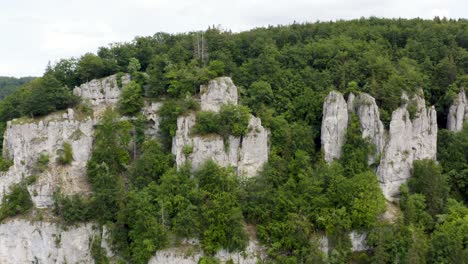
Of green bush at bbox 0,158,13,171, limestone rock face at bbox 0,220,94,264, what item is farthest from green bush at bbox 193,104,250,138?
green bush at bbox 0,158,13,171

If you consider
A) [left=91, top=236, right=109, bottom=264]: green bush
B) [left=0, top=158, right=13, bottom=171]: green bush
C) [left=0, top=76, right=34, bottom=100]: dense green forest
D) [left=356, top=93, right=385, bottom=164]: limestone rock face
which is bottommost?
[left=91, top=236, right=109, bottom=264]: green bush

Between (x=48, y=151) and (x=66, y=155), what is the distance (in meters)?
1.97

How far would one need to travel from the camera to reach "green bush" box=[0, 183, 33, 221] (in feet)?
125

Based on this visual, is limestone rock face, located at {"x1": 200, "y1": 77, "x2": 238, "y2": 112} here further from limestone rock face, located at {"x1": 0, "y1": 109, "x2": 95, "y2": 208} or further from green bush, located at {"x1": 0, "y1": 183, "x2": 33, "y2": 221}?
green bush, located at {"x1": 0, "y1": 183, "x2": 33, "y2": 221}

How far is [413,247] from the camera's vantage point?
3191 centimetres

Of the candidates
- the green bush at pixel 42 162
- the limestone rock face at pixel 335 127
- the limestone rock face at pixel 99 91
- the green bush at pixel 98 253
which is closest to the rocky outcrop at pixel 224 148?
the limestone rock face at pixel 335 127

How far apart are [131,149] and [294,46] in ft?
78.6

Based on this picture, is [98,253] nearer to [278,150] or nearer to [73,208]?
[73,208]

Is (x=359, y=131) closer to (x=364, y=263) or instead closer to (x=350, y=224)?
(x=350, y=224)

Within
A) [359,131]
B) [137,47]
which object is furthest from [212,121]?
[137,47]

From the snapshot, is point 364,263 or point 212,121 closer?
point 364,263

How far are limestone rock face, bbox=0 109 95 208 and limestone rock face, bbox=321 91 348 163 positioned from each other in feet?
81.3

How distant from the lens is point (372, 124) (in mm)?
40750

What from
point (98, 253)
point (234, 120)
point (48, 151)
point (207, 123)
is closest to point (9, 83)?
point (48, 151)
